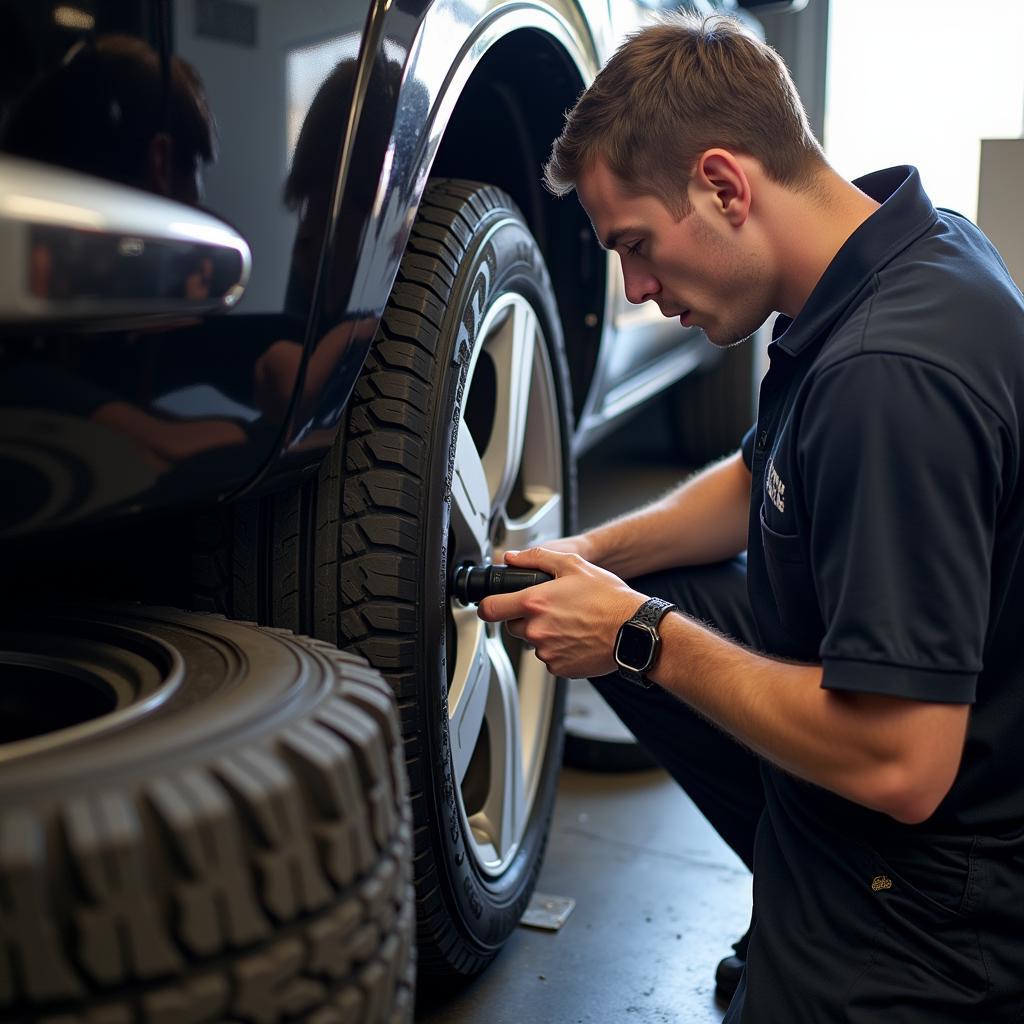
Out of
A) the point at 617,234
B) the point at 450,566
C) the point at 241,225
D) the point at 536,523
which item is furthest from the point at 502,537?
the point at 241,225

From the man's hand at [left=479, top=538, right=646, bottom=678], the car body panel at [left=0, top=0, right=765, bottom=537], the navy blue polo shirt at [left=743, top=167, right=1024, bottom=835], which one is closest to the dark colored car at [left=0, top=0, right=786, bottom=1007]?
the car body panel at [left=0, top=0, right=765, bottom=537]

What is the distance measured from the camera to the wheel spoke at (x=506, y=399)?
55.3 inches

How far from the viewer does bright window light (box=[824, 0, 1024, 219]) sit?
15.1 ft

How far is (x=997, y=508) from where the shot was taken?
100cm

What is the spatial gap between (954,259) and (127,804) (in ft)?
2.83

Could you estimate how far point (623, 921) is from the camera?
152cm

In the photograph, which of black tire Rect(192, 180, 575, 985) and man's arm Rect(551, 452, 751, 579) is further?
man's arm Rect(551, 452, 751, 579)

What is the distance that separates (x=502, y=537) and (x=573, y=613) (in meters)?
0.32

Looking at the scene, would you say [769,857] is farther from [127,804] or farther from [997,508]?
[127,804]

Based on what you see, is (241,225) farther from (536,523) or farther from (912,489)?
(536,523)

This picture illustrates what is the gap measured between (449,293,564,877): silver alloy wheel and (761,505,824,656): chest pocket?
1.05ft

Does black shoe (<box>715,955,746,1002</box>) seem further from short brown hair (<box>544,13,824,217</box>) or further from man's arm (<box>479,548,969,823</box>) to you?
short brown hair (<box>544,13,824,217</box>)

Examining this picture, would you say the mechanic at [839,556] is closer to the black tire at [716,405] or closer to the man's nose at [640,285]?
the man's nose at [640,285]

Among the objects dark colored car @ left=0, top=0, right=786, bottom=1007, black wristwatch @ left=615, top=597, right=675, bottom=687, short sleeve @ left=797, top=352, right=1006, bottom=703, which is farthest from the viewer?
black wristwatch @ left=615, top=597, right=675, bottom=687
